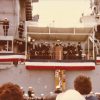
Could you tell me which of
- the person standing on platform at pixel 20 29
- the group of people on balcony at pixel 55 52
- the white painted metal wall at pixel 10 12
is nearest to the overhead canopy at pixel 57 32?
the person standing on platform at pixel 20 29

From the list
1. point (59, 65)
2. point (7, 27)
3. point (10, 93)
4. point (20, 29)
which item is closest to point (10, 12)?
point (20, 29)

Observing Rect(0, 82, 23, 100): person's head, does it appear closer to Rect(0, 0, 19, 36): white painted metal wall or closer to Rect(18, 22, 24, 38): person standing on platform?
Rect(18, 22, 24, 38): person standing on platform

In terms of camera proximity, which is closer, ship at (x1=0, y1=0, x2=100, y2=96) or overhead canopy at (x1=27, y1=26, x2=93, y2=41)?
ship at (x1=0, y1=0, x2=100, y2=96)

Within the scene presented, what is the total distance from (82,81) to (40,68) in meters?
14.0

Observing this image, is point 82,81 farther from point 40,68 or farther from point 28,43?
point 28,43

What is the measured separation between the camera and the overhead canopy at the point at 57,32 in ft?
72.8

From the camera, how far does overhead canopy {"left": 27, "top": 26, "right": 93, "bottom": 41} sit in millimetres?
22177

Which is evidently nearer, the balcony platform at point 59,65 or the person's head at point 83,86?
the person's head at point 83,86

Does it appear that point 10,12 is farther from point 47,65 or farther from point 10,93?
point 10,93

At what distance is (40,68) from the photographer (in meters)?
19.8

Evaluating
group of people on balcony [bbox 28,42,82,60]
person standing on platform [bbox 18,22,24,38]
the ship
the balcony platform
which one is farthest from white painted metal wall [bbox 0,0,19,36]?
the balcony platform

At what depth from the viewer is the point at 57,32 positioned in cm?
2266

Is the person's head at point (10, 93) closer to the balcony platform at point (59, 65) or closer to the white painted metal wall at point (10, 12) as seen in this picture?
the balcony platform at point (59, 65)

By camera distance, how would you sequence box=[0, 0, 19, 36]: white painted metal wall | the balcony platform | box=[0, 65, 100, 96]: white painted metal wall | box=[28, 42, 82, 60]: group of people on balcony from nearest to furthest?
box=[0, 65, 100, 96]: white painted metal wall, the balcony platform, box=[28, 42, 82, 60]: group of people on balcony, box=[0, 0, 19, 36]: white painted metal wall
